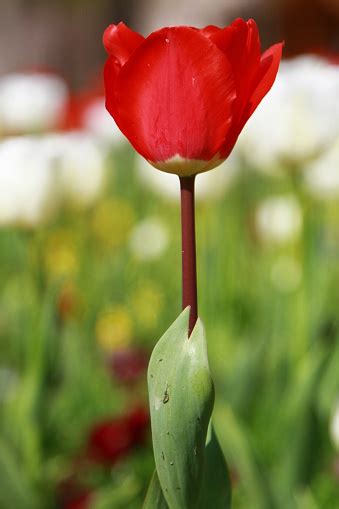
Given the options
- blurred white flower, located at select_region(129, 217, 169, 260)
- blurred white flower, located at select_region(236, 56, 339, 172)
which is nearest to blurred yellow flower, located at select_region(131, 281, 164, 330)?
blurred white flower, located at select_region(129, 217, 169, 260)

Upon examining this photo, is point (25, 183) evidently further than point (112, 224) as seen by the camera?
No

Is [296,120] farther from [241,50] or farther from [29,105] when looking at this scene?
[29,105]

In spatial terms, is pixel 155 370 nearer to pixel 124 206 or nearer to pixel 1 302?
pixel 1 302

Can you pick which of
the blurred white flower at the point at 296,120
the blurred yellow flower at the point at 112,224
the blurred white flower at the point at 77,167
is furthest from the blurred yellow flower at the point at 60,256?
the blurred white flower at the point at 296,120

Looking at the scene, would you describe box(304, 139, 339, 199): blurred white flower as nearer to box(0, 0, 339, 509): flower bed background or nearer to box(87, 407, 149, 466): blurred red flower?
box(0, 0, 339, 509): flower bed background

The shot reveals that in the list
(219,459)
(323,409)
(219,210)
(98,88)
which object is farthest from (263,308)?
(98,88)

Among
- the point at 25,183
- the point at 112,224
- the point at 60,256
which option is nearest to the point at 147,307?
the point at 60,256

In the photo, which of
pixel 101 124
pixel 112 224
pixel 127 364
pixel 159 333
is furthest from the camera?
pixel 101 124
